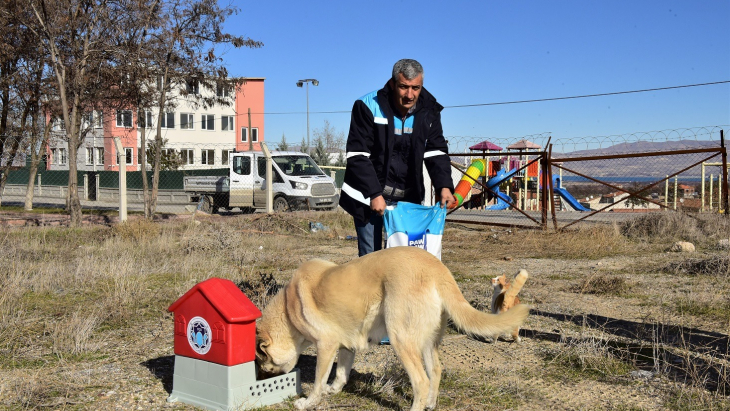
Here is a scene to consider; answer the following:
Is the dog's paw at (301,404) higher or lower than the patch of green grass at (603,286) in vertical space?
lower

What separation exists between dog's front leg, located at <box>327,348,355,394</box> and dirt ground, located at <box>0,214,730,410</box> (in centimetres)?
6

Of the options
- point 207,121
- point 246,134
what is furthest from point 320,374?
point 246,134

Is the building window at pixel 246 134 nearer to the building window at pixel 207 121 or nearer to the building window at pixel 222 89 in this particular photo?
the building window at pixel 207 121

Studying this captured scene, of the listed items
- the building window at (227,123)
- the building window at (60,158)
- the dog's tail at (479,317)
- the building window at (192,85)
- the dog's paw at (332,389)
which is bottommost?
the dog's paw at (332,389)

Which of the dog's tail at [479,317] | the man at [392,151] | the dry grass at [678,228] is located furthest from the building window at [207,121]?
the dog's tail at [479,317]

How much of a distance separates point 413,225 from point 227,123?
5188cm

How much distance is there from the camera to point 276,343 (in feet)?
11.6

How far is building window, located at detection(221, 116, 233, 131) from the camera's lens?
176ft

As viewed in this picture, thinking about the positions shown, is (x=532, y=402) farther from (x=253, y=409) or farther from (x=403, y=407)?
(x=253, y=409)

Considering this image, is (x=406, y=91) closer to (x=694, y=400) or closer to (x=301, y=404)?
(x=301, y=404)

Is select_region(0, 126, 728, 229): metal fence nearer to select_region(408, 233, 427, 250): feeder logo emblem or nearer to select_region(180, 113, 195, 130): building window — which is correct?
select_region(408, 233, 427, 250): feeder logo emblem

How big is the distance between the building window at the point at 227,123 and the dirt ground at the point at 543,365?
49724mm

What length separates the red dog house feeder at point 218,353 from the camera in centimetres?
322

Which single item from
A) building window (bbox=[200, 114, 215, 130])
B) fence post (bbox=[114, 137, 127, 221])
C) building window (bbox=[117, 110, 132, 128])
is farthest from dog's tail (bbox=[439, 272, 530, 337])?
building window (bbox=[200, 114, 215, 130])
